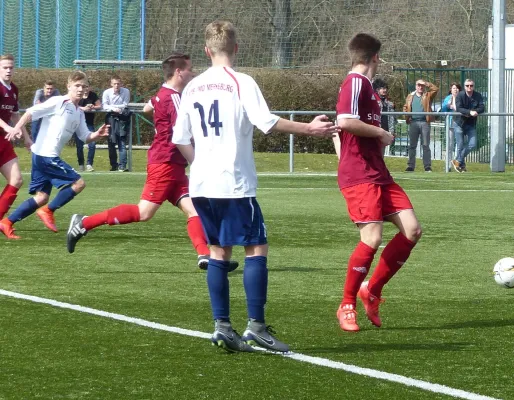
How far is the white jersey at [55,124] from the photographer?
41.3 ft

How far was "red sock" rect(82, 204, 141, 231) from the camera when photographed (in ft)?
34.3

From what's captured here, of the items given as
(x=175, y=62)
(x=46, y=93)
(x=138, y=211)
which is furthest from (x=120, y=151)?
(x=175, y=62)

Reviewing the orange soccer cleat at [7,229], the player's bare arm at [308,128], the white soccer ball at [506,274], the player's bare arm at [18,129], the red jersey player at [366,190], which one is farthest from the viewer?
the orange soccer cleat at [7,229]

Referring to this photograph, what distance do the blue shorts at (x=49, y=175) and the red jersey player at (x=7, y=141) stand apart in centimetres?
18

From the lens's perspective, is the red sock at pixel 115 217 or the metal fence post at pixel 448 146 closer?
the red sock at pixel 115 217

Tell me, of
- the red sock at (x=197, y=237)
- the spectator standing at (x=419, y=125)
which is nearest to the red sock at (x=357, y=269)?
the red sock at (x=197, y=237)

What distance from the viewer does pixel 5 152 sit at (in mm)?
12500

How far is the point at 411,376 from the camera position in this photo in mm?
5770

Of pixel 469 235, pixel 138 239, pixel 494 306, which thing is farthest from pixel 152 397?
pixel 469 235

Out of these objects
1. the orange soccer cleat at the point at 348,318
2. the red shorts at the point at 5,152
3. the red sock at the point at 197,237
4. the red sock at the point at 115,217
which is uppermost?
the red shorts at the point at 5,152

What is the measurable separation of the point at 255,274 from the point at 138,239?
6477mm

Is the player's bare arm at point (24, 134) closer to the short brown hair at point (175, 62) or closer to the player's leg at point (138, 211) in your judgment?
the player's leg at point (138, 211)

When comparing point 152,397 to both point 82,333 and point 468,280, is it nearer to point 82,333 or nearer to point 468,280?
point 82,333

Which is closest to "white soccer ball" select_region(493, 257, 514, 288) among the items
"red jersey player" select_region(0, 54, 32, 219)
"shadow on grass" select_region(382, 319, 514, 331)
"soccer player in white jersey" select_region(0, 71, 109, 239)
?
"shadow on grass" select_region(382, 319, 514, 331)
